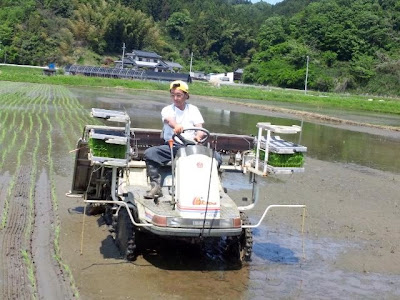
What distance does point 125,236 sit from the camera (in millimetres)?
5664

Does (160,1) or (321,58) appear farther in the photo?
(160,1)

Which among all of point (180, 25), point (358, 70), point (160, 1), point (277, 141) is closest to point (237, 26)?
point (180, 25)

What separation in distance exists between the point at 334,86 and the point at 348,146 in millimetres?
55087

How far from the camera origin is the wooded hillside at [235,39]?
75125mm

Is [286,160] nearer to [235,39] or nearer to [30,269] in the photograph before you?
[30,269]

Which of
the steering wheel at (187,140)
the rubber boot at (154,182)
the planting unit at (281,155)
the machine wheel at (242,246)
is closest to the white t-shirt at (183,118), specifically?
the steering wheel at (187,140)

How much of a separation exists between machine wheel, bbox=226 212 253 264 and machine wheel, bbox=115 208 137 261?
109 cm

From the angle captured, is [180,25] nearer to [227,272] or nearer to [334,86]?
[334,86]

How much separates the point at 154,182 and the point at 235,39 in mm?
108459

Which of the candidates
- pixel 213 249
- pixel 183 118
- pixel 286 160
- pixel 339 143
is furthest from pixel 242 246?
pixel 339 143

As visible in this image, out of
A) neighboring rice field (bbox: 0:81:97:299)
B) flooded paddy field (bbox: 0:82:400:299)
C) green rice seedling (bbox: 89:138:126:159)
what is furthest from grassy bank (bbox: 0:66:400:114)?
green rice seedling (bbox: 89:138:126:159)

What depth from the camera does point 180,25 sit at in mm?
121562

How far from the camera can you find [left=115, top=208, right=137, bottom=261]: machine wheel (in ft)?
18.0

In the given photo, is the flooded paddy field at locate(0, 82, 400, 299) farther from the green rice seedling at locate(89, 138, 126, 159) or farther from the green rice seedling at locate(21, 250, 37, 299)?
A: the green rice seedling at locate(89, 138, 126, 159)
